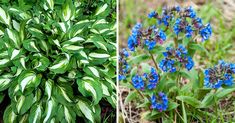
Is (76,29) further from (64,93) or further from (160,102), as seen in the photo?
(160,102)

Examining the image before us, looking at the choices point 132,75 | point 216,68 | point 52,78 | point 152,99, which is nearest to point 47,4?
point 52,78

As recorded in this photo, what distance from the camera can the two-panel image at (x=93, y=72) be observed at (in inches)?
97.0

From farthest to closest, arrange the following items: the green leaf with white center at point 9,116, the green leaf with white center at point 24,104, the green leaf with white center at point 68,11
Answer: the green leaf with white center at point 68,11 → the green leaf with white center at point 9,116 → the green leaf with white center at point 24,104

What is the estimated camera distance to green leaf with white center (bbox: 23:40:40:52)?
247 cm

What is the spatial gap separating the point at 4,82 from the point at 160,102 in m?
0.91

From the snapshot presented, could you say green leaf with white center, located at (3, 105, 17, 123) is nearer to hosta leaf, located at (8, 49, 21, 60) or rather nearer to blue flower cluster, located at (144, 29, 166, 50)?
hosta leaf, located at (8, 49, 21, 60)

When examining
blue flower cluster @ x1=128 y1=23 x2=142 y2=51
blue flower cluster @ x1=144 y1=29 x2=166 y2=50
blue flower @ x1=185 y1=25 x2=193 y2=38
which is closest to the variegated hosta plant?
blue flower cluster @ x1=128 y1=23 x2=142 y2=51

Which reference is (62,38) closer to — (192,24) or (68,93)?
→ (68,93)

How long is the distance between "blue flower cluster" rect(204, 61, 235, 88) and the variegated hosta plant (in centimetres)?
59

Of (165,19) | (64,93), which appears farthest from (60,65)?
(165,19)

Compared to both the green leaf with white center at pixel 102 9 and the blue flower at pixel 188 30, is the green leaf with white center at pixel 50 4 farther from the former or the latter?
the blue flower at pixel 188 30

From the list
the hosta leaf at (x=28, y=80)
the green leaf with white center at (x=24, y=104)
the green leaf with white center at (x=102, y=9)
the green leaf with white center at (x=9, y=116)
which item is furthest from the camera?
the green leaf with white center at (x=102, y=9)

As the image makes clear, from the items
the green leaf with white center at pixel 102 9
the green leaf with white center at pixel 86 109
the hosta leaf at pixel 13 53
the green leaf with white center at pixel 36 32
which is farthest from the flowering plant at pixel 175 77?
the hosta leaf at pixel 13 53

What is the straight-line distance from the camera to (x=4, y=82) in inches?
99.5
